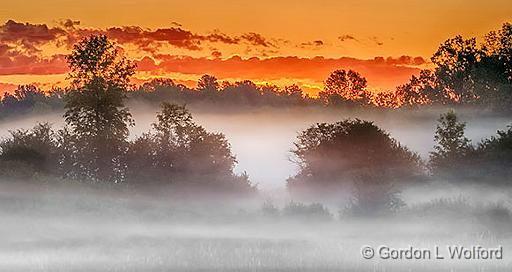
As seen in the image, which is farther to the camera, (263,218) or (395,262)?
(263,218)

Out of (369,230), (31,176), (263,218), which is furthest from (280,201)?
(31,176)

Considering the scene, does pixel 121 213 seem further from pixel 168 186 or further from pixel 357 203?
pixel 357 203

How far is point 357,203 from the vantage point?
408 ft

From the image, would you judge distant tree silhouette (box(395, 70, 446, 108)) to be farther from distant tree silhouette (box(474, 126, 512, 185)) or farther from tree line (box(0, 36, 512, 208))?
distant tree silhouette (box(474, 126, 512, 185))

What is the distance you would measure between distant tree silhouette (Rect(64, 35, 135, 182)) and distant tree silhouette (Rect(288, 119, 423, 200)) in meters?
19.7

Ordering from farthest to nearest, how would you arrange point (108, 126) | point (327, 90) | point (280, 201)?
point (327, 90), point (280, 201), point (108, 126)

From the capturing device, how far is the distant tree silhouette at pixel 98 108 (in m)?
119

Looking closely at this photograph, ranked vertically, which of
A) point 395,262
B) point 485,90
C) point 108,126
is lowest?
point 395,262

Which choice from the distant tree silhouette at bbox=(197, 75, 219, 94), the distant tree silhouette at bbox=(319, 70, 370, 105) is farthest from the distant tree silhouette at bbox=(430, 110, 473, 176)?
the distant tree silhouette at bbox=(197, 75, 219, 94)

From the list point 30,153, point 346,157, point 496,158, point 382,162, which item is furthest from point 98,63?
point 496,158

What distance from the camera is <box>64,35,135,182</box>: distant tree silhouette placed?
119 metres

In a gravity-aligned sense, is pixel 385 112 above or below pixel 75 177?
above

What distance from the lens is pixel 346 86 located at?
170 meters

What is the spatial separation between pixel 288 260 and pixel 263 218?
7.11m
